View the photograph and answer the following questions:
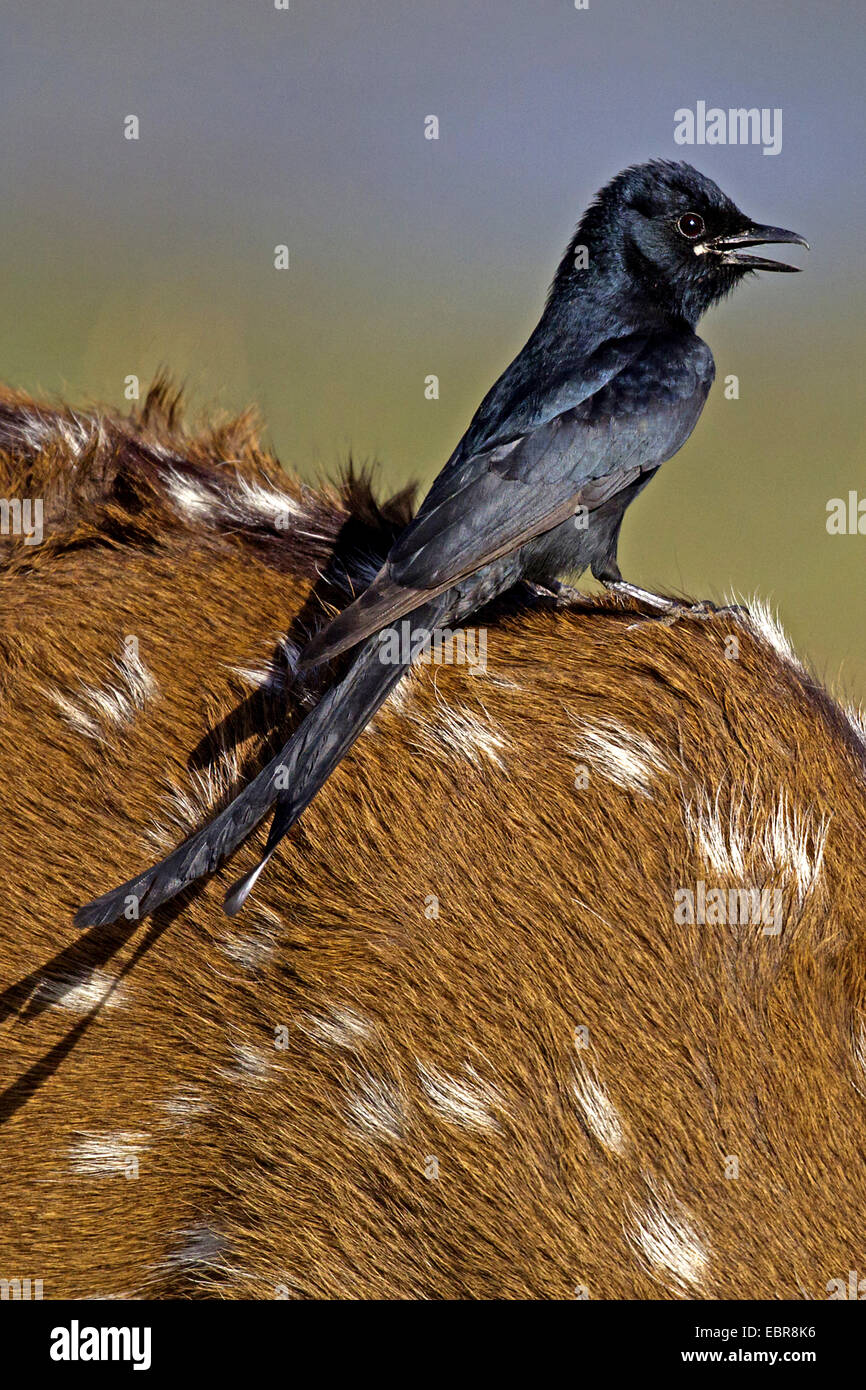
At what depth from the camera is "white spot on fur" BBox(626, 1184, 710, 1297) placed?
269 centimetres

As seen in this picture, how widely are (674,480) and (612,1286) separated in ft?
39.3

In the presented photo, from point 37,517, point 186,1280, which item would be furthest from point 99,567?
point 186,1280

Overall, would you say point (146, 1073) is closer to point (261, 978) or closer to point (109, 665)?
point (261, 978)

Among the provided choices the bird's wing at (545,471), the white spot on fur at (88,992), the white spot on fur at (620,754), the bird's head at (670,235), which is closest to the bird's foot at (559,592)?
the bird's wing at (545,471)

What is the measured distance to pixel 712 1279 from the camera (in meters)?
2.71

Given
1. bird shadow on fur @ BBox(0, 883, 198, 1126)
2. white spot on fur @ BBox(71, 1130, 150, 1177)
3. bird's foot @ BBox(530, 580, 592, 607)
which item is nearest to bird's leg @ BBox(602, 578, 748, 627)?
bird's foot @ BBox(530, 580, 592, 607)

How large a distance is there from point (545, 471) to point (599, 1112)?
1.75 meters

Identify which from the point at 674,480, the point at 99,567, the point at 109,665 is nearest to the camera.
Result: the point at 109,665

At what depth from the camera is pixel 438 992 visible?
284 centimetres

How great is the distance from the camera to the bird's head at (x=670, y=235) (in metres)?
4.27

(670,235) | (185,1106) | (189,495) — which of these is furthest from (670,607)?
(185,1106)

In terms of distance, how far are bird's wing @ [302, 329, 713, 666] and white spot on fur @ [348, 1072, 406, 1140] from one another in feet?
3.26

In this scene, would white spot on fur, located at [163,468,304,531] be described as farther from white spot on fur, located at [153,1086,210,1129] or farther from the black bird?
white spot on fur, located at [153,1086,210,1129]

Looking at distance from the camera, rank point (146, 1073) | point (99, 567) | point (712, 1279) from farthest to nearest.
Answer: point (99, 567), point (146, 1073), point (712, 1279)
